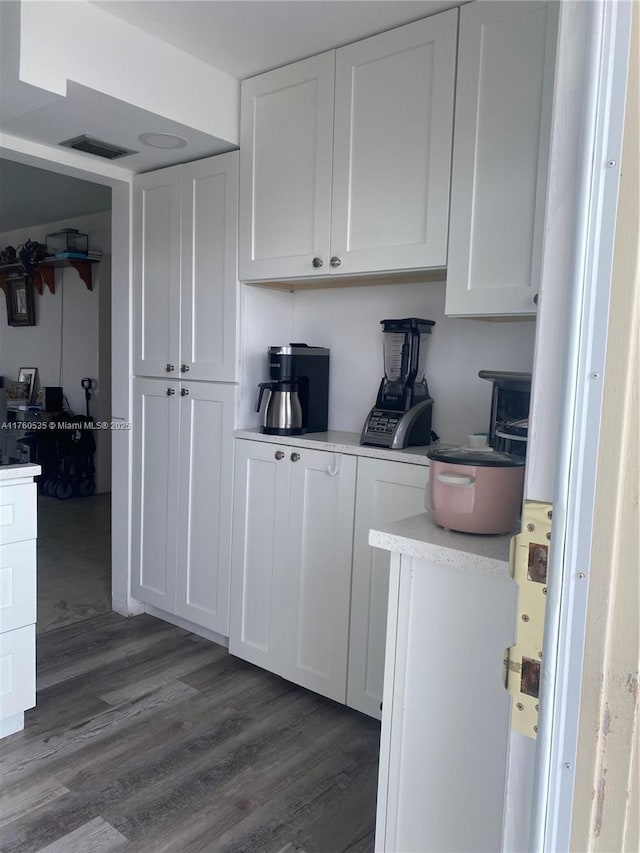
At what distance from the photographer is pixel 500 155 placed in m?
1.81

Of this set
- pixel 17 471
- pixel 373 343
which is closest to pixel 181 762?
pixel 17 471

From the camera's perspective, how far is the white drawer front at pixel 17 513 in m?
2.04

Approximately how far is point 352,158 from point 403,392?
816 mm

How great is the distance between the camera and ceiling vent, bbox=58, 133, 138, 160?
98.7 inches

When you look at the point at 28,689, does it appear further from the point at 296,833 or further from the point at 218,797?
the point at 296,833

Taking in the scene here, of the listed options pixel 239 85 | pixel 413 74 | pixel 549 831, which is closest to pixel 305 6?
pixel 413 74

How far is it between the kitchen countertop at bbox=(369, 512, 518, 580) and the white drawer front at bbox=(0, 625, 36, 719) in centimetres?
145

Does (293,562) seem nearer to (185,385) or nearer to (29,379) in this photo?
(185,385)

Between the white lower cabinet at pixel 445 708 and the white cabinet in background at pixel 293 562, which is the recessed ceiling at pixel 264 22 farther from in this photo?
the white lower cabinet at pixel 445 708

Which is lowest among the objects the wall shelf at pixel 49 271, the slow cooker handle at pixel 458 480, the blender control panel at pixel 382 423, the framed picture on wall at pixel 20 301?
the slow cooker handle at pixel 458 480

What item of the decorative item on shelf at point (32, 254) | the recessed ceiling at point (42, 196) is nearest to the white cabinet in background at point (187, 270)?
the recessed ceiling at point (42, 196)

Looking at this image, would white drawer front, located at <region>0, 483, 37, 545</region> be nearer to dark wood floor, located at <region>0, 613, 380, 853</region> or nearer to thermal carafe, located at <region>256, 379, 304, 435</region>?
dark wood floor, located at <region>0, 613, 380, 853</region>

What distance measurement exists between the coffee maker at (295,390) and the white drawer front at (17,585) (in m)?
0.95

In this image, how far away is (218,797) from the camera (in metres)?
1.87
